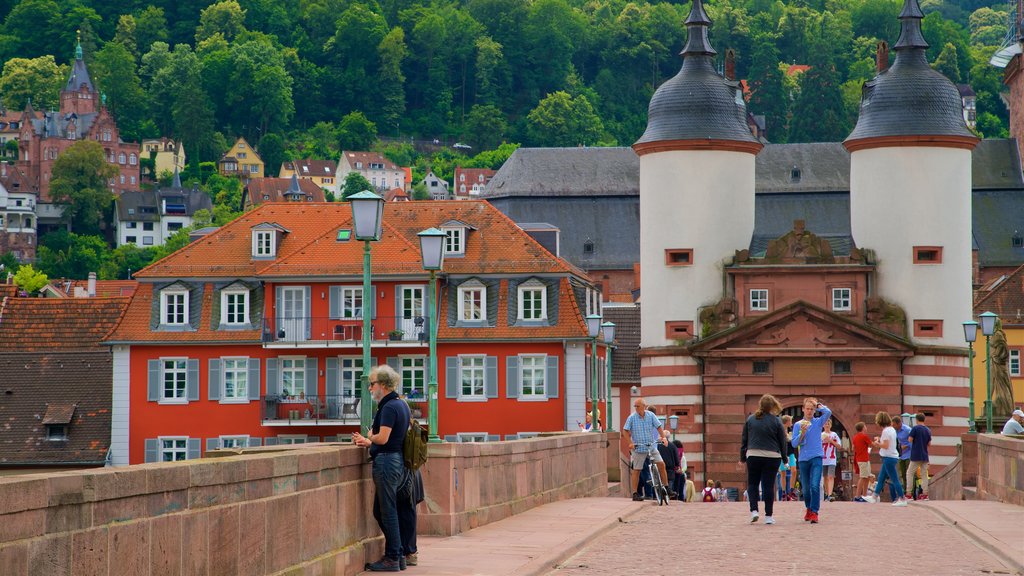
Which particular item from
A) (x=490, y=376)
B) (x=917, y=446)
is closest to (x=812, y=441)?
(x=917, y=446)

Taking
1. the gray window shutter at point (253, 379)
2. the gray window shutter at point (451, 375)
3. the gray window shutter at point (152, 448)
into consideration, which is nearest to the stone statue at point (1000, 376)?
the gray window shutter at point (451, 375)

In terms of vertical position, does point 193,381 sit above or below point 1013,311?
below

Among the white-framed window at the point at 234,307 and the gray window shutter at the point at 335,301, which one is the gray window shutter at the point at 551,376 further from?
the white-framed window at the point at 234,307

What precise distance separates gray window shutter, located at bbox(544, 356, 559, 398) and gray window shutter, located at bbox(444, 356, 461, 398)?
9.86ft

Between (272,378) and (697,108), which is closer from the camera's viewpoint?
(272,378)

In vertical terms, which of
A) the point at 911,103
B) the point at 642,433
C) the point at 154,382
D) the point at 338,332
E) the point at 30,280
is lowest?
the point at 642,433

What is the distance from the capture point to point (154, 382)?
67.1 metres

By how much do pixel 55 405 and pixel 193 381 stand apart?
4884mm

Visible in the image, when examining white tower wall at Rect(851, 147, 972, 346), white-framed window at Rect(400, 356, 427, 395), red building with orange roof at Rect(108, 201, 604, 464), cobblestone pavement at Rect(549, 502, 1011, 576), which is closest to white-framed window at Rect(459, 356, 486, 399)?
red building with orange roof at Rect(108, 201, 604, 464)

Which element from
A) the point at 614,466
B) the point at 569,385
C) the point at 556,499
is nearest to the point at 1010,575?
the point at 556,499

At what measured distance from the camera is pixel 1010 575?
58.7 ft

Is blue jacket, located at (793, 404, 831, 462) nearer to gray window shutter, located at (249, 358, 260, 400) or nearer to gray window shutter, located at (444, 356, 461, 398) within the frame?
gray window shutter, located at (444, 356, 461, 398)

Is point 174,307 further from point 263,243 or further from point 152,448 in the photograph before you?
point 152,448

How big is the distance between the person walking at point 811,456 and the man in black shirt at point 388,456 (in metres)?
9.08
